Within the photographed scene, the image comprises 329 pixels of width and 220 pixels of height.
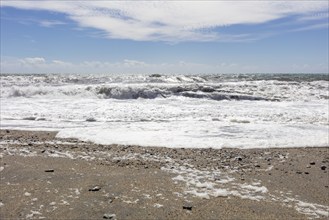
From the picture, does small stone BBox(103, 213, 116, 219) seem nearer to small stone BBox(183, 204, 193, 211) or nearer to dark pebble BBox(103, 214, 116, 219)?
dark pebble BBox(103, 214, 116, 219)

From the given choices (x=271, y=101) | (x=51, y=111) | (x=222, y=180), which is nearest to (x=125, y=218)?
(x=222, y=180)

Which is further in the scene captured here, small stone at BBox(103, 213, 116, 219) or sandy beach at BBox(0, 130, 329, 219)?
sandy beach at BBox(0, 130, 329, 219)

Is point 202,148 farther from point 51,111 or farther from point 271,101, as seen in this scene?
point 271,101

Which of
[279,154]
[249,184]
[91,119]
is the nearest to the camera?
[249,184]

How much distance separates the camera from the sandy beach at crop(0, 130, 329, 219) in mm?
5570

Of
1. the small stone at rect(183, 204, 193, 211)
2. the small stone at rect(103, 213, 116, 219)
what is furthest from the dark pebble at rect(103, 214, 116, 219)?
the small stone at rect(183, 204, 193, 211)

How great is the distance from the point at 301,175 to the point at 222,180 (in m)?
1.73

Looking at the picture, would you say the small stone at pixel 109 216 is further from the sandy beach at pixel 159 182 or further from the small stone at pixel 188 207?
the small stone at pixel 188 207

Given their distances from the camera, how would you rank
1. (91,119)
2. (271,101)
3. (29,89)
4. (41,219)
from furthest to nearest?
(29,89)
(271,101)
(91,119)
(41,219)

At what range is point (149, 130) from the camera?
12.5m

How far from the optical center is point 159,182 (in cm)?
691

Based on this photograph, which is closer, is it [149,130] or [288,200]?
[288,200]

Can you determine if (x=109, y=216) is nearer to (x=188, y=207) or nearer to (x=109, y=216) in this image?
(x=109, y=216)

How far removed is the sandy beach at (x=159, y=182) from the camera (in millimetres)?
5570
